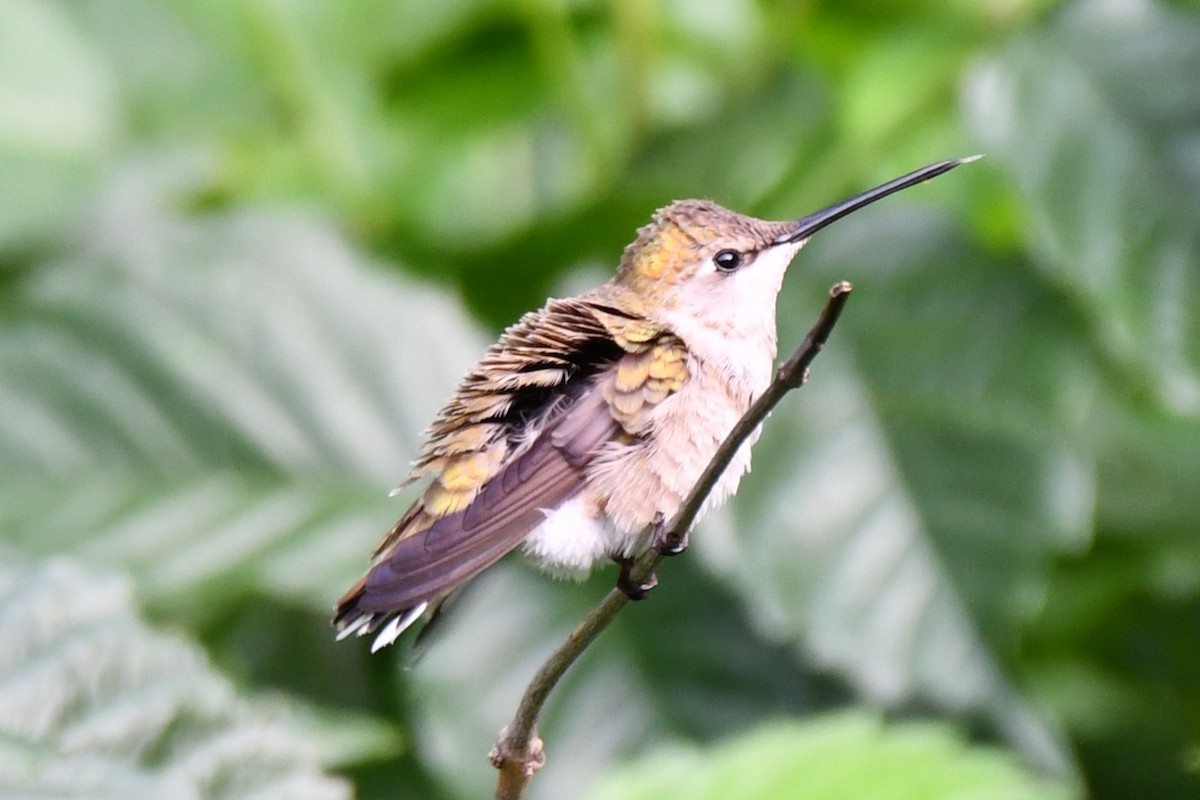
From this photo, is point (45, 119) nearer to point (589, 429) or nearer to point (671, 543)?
point (589, 429)

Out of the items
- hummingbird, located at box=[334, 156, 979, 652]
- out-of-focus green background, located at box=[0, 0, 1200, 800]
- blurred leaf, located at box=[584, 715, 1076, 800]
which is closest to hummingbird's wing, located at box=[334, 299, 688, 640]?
hummingbird, located at box=[334, 156, 979, 652]

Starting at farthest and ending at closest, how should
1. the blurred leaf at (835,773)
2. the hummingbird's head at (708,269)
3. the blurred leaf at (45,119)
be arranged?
the blurred leaf at (45,119)
the blurred leaf at (835,773)
the hummingbird's head at (708,269)

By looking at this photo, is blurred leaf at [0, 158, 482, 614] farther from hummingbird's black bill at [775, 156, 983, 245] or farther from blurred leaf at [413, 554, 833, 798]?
hummingbird's black bill at [775, 156, 983, 245]

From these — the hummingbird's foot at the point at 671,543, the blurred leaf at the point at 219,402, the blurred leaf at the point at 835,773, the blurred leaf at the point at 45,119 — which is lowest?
the blurred leaf at the point at 835,773

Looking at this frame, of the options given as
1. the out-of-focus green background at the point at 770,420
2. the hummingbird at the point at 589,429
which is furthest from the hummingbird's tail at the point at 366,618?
the out-of-focus green background at the point at 770,420

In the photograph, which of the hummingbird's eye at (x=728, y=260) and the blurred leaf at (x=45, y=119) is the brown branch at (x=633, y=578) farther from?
the blurred leaf at (x=45, y=119)

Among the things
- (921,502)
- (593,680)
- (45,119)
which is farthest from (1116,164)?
(45,119)
